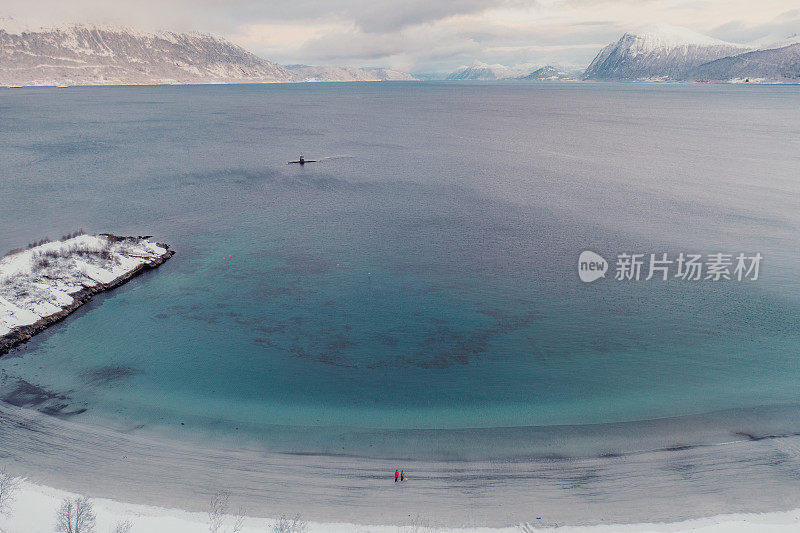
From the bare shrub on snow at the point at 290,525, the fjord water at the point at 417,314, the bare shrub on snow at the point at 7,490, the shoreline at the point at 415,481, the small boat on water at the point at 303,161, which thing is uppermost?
the small boat on water at the point at 303,161

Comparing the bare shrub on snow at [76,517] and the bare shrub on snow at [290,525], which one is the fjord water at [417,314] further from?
the bare shrub on snow at [76,517]

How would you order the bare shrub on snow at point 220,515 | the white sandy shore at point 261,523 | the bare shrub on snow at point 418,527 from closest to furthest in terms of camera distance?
1. the white sandy shore at point 261,523
2. the bare shrub on snow at point 220,515
3. the bare shrub on snow at point 418,527

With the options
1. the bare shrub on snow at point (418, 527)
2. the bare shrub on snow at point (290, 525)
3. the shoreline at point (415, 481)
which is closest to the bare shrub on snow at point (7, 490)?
the shoreline at point (415, 481)

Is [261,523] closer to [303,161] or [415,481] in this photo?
[415,481]

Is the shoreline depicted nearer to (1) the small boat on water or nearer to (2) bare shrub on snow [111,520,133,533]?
(2) bare shrub on snow [111,520,133,533]

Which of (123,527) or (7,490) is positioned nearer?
(123,527)

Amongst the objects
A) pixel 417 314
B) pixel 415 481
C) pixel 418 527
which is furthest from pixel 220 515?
pixel 417 314
